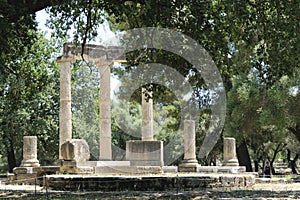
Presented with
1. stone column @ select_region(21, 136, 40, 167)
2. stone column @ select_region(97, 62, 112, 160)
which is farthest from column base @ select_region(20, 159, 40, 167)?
stone column @ select_region(97, 62, 112, 160)

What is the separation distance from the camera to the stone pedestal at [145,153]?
945 inches

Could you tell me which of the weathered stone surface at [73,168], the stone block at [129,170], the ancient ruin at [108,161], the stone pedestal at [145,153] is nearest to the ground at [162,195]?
the ancient ruin at [108,161]

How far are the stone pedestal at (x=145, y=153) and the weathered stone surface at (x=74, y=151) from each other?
1.93 m

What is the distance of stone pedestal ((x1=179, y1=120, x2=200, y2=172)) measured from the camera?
1153 inches

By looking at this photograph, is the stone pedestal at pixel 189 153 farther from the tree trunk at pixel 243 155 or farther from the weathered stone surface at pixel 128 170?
the tree trunk at pixel 243 155

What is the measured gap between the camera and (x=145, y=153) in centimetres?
2411

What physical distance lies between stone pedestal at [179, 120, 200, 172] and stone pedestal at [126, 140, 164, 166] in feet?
16.8

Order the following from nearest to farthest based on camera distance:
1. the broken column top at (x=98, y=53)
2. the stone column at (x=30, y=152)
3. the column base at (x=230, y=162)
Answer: the stone column at (x=30, y=152), the broken column top at (x=98, y=53), the column base at (x=230, y=162)

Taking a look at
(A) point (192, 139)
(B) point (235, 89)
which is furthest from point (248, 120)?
(A) point (192, 139)

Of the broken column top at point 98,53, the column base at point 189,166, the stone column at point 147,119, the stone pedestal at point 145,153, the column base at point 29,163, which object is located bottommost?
the column base at point 189,166

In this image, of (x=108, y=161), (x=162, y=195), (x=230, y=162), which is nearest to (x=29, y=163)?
(x=108, y=161)

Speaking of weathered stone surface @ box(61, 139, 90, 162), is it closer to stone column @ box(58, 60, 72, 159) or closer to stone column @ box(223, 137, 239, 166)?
stone column @ box(58, 60, 72, 159)

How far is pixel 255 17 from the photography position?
49.5 ft

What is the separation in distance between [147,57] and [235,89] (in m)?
18.3
